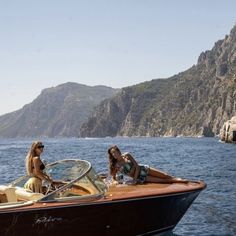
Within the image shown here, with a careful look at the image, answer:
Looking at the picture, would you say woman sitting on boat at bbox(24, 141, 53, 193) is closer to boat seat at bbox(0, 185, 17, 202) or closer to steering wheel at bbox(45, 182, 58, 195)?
steering wheel at bbox(45, 182, 58, 195)

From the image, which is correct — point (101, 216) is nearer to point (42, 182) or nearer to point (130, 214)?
point (130, 214)

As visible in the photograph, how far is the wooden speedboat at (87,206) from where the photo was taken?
436 inches

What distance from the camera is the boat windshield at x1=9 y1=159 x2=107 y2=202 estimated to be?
39.0 ft

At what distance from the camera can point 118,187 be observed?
13.9m

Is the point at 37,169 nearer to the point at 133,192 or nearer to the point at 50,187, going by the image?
the point at 50,187

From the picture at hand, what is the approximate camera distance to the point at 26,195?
11.9 m

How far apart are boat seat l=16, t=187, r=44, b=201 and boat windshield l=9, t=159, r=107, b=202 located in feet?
0.53

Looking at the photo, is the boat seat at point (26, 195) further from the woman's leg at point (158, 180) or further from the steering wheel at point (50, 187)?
the woman's leg at point (158, 180)

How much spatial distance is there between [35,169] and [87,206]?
165 cm

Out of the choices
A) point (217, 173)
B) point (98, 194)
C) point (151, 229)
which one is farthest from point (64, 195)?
point (217, 173)

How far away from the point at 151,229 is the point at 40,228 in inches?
143

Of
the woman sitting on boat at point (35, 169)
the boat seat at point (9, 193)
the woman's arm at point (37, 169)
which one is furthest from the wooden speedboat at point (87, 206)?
the woman's arm at point (37, 169)

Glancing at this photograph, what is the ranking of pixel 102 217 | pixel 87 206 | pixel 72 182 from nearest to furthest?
pixel 87 206 < pixel 72 182 < pixel 102 217

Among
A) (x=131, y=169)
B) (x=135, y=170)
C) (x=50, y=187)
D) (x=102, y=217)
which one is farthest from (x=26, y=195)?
(x=135, y=170)
